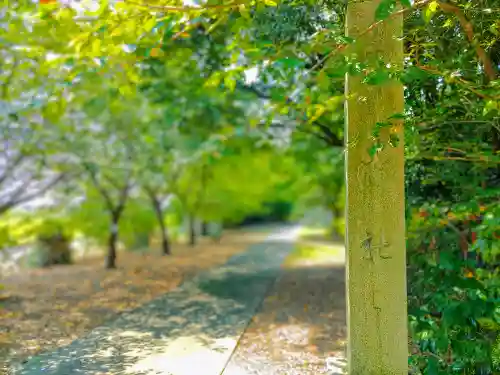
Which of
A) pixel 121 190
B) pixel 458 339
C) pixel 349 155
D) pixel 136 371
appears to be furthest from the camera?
pixel 121 190

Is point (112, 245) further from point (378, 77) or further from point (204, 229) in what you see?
point (204, 229)

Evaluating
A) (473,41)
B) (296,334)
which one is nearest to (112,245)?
(296,334)

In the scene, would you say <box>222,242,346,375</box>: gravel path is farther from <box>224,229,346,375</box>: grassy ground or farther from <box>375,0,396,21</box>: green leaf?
<box>375,0,396,21</box>: green leaf

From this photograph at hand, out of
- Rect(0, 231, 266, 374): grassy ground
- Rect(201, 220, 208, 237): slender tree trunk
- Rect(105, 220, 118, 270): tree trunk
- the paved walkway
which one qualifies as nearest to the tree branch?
the paved walkway

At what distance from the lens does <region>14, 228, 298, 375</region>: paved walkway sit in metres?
4.46

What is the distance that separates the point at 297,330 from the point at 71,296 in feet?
16.6

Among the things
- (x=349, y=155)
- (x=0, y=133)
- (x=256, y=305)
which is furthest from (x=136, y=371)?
(x=0, y=133)

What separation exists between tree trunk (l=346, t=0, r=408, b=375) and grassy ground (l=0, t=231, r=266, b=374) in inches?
151

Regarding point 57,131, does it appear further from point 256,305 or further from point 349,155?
point 349,155

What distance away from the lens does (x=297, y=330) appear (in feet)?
19.9

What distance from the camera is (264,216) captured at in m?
47.2

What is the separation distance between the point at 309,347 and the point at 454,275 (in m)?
2.51

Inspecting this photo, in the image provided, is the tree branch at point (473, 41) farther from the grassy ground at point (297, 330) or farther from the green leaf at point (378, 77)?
the grassy ground at point (297, 330)

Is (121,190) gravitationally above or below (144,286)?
above
